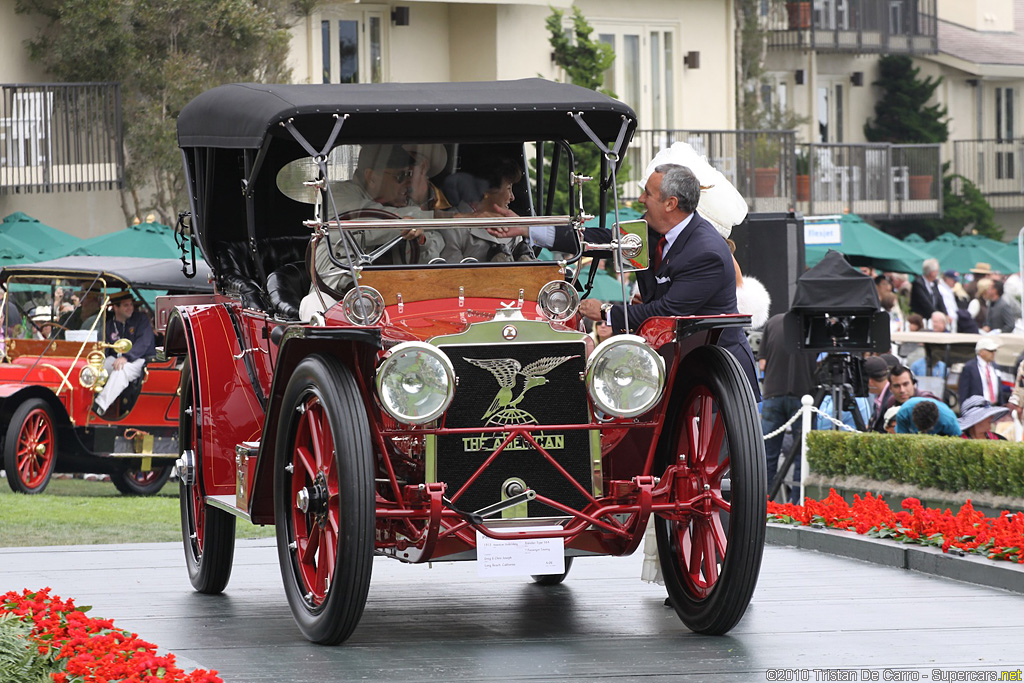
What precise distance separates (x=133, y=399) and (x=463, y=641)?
385 inches

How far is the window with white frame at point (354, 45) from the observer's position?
2945 centimetres

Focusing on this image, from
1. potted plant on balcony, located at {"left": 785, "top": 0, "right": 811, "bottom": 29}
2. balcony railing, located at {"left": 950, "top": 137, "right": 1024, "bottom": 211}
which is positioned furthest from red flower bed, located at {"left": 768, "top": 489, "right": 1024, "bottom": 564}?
balcony railing, located at {"left": 950, "top": 137, "right": 1024, "bottom": 211}

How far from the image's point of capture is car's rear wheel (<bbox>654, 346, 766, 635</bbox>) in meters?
6.60

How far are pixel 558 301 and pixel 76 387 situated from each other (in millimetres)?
9689

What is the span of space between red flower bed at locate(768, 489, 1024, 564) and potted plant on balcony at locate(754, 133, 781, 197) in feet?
77.3

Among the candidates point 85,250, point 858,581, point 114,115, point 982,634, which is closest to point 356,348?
point 982,634

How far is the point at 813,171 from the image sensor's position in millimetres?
38719

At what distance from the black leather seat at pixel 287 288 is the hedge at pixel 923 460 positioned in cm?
449

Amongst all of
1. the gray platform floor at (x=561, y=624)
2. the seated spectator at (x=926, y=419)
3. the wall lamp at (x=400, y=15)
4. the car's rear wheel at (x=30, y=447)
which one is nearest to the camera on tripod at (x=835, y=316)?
the seated spectator at (x=926, y=419)

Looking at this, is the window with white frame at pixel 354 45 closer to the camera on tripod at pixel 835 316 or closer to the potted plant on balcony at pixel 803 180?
the potted plant on balcony at pixel 803 180

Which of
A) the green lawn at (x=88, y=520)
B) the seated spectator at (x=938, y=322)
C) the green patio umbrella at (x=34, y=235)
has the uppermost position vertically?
the green patio umbrella at (x=34, y=235)

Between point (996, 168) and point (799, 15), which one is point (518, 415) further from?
point (996, 168)

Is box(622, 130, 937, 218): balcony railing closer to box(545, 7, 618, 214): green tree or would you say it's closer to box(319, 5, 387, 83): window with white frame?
box(545, 7, 618, 214): green tree

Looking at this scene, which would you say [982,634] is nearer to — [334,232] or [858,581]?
[858,581]
